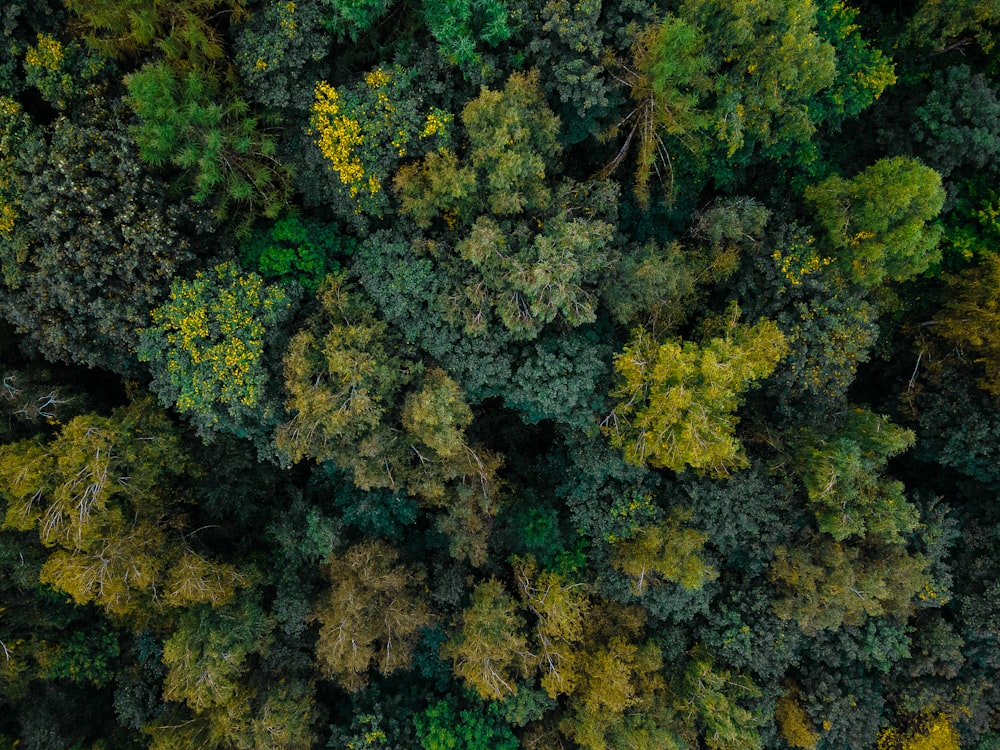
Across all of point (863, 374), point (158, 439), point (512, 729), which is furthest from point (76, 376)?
point (863, 374)

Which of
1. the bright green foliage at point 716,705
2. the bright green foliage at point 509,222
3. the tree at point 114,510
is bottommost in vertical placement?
the bright green foliage at point 716,705

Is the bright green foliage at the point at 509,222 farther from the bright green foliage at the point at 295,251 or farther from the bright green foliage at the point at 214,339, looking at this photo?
the bright green foliage at the point at 214,339

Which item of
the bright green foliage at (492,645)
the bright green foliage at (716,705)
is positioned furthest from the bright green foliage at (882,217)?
the bright green foliage at (492,645)

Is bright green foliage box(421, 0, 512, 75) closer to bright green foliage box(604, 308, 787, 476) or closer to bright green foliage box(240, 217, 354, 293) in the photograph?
bright green foliage box(240, 217, 354, 293)

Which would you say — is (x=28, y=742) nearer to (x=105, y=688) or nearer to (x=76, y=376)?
(x=105, y=688)

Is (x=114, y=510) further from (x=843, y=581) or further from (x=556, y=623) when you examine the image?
(x=843, y=581)

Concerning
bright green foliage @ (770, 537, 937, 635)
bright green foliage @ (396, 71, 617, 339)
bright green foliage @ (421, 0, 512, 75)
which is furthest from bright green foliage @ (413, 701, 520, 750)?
bright green foliage @ (421, 0, 512, 75)
